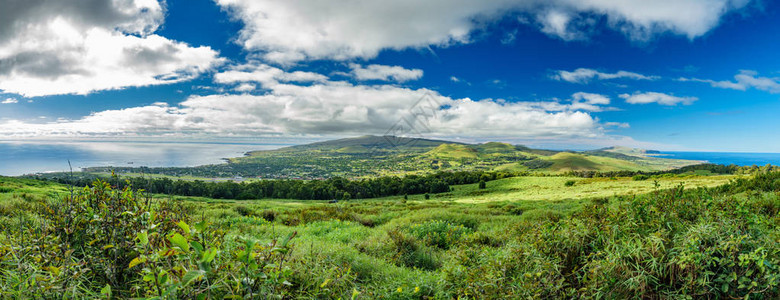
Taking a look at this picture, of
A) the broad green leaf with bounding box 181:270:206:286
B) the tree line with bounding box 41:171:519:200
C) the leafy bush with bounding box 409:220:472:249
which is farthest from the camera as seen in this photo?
the tree line with bounding box 41:171:519:200

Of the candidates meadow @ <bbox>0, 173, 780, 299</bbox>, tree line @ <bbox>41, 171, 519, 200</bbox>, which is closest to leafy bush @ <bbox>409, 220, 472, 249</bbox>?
meadow @ <bbox>0, 173, 780, 299</bbox>

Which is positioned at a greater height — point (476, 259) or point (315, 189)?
point (476, 259)

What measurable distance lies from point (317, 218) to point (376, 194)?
72.8 m

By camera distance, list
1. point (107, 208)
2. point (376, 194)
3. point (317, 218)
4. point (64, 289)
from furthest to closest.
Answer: point (376, 194)
point (317, 218)
point (107, 208)
point (64, 289)

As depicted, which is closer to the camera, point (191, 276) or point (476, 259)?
point (191, 276)

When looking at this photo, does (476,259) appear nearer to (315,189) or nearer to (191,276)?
(191,276)

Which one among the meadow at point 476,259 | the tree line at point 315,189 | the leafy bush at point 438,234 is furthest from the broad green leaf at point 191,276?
the tree line at point 315,189

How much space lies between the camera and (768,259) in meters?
3.23

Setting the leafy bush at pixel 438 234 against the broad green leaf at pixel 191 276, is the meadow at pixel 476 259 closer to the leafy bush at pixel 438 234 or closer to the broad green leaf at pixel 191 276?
the broad green leaf at pixel 191 276

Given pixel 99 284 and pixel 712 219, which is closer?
pixel 99 284

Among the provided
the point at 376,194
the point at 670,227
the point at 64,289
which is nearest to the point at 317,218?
the point at 64,289

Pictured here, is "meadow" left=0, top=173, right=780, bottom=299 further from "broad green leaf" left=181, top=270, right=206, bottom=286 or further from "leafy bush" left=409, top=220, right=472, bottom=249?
"leafy bush" left=409, top=220, right=472, bottom=249

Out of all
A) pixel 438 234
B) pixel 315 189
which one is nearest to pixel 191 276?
pixel 438 234

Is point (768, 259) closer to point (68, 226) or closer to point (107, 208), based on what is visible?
point (107, 208)
